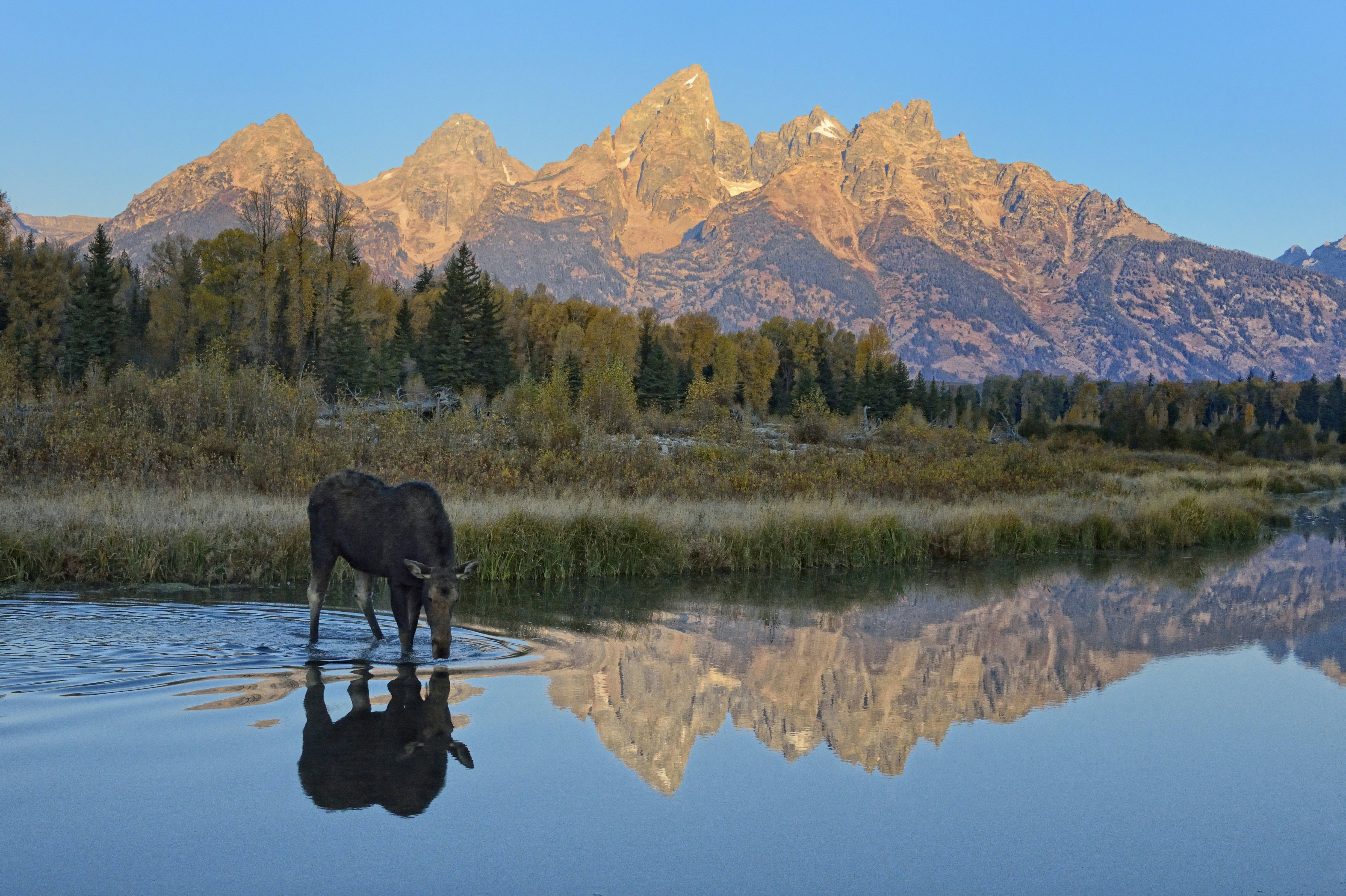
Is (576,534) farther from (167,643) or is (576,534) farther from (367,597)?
(167,643)

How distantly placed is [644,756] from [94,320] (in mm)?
67773

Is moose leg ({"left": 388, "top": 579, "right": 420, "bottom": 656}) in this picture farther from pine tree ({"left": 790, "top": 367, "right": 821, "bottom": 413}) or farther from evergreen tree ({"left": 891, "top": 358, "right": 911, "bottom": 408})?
evergreen tree ({"left": 891, "top": 358, "right": 911, "bottom": 408})

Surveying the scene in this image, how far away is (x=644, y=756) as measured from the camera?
7.31 meters

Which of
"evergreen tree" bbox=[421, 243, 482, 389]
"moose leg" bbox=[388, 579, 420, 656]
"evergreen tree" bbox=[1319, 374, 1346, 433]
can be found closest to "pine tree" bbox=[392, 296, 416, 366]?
"evergreen tree" bbox=[421, 243, 482, 389]

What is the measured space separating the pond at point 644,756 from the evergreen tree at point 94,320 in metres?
59.9

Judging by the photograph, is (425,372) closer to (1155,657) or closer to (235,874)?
(1155,657)

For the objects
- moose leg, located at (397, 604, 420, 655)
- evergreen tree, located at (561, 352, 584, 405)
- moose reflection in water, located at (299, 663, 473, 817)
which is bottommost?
moose reflection in water, located at (299, 663, 473, 817)

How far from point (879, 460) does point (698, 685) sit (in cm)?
2268

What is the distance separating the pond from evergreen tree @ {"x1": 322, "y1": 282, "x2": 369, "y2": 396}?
5159cm

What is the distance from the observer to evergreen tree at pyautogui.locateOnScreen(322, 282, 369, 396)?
62.0 meters

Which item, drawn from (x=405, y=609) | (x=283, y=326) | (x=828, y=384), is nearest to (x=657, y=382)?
(x=283, y=326)

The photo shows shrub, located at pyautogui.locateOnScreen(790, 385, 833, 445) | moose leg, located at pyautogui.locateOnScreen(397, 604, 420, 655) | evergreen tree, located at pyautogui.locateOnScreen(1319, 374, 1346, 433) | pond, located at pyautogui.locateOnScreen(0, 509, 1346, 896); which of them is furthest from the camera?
evergreen tree, located at pyautogui.locateOnScreen(1319, 374, 1346, 433)

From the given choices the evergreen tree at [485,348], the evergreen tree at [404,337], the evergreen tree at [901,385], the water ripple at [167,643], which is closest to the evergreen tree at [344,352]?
the evergreen tree at [404,337]

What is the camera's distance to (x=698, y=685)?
9398 mm
